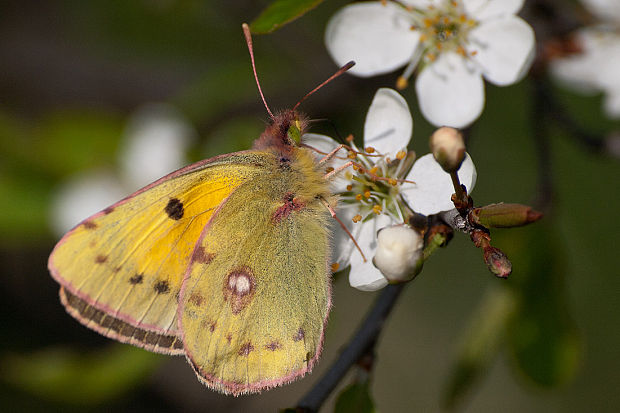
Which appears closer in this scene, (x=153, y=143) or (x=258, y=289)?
(x=258, y=289)

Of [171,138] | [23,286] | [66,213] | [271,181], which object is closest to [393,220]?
[271,181]

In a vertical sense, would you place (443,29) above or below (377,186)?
above

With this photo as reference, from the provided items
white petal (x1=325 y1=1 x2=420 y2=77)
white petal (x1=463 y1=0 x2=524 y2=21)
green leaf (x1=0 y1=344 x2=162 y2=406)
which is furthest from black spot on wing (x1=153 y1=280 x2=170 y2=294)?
white petal (x1=463 y1=0 x2=524 y2=21)

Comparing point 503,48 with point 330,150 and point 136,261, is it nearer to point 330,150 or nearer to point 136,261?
point 330,150

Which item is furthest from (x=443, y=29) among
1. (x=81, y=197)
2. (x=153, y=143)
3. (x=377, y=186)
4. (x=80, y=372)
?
(x=80, y=372)

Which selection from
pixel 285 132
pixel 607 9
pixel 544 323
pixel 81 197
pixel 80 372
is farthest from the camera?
pixel 81 197

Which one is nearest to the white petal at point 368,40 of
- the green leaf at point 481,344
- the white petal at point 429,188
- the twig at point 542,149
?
the white petal at point 429,188

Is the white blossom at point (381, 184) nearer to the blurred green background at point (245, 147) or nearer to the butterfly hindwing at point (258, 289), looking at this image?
the butterfly hindwing at point (258, 289)
